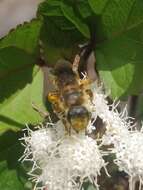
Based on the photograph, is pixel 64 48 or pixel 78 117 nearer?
pixel 78 117

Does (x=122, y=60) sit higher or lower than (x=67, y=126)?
higher

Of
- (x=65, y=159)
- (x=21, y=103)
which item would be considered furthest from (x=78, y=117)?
(x=21, y=103)

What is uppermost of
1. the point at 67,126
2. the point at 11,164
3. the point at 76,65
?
the point at 76,65

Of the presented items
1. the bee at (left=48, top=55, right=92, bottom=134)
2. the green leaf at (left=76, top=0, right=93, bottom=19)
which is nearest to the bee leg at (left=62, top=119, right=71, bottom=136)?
the bee at (left=48, top=55, right=92, bottom=134)

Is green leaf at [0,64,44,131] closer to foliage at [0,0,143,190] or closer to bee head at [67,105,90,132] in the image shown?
foliage at [0,0,143,190]

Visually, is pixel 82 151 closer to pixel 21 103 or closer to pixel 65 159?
pixel 65 159

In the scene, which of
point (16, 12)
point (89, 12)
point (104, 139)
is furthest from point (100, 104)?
point (16, 12)

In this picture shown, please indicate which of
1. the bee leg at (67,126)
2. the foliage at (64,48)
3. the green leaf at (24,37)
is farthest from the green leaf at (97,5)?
the bee leg at (67,126)

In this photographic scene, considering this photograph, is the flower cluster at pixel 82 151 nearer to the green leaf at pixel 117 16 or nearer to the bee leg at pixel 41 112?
the bee leg at pixel 41 112
